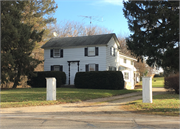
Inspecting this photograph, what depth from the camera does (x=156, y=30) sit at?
60.5ft

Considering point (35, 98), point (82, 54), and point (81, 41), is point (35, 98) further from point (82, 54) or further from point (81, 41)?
point (81, 41)

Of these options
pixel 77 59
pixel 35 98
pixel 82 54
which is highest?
pixel 82 54

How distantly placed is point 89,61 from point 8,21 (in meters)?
10.6

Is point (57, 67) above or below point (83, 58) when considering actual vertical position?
below

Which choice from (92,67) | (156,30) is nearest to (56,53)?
(92,67)

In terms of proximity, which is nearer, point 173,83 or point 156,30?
point 173,83

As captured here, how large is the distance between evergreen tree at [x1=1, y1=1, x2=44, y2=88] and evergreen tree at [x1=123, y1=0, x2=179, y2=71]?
11130 millimetres

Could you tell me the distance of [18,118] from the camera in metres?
7.36

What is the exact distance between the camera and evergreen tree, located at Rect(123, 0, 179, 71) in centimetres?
1688

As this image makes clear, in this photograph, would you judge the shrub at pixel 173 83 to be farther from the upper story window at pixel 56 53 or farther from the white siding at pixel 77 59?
the upper story window at pixel 56 53

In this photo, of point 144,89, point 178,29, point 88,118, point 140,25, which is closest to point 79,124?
point 88,118

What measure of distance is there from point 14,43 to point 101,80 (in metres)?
10.1

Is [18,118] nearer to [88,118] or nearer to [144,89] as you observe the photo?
[88,118]

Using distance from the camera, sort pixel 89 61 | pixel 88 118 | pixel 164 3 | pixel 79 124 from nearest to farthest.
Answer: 1. pixel 79 124
2. pixel 88 118
3. pixel 164 3
4. pixel 89 61
